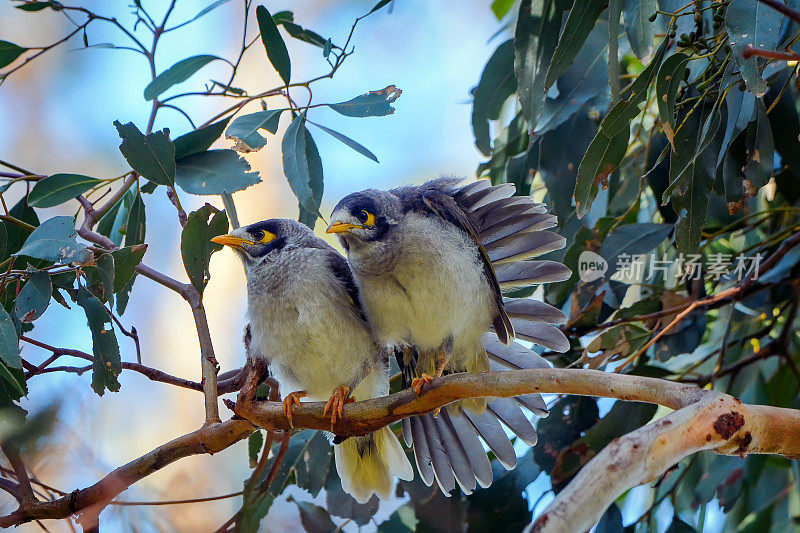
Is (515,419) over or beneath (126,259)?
beneath

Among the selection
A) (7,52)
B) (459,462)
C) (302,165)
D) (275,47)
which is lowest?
(459,462)

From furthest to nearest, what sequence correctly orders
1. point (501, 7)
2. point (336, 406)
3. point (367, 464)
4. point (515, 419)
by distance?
point (501, 7) → point (367, 464) → point (515, 419) → point (336, 406)

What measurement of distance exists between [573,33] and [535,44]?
0.79 feet

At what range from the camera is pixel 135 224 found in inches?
75.1

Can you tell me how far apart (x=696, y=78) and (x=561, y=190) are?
44 cm

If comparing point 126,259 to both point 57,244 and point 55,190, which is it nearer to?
point 57,244

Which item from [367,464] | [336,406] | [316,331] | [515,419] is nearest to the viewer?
[336,406]

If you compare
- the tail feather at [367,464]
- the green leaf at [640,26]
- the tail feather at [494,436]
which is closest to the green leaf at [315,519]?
the tail feather at [367,464]

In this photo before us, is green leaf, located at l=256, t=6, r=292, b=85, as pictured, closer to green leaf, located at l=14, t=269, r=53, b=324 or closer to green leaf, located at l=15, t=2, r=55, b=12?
green leaf, located at l=15, t=2, r=55, b=12

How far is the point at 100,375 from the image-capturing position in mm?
1570

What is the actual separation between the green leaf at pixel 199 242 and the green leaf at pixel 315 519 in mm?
964

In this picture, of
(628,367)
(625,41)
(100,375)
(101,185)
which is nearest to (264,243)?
(101,185)

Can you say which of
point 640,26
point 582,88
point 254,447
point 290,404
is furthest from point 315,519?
point 640,26

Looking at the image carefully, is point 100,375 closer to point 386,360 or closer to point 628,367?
point 386,360
